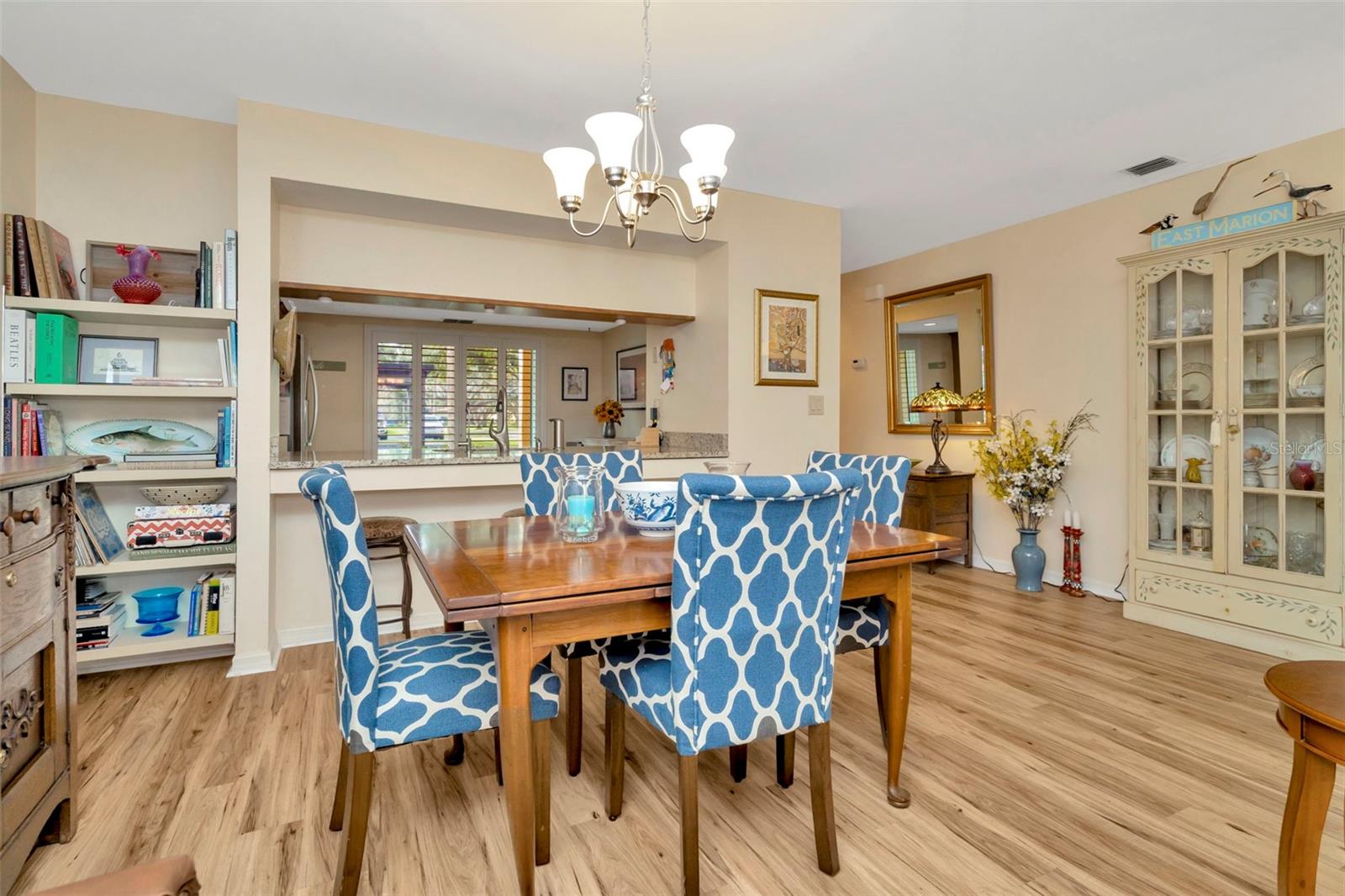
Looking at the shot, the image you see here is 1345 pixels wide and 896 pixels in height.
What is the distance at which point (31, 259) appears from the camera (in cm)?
262

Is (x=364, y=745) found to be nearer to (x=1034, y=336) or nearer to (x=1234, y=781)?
(x=1234, y=781)

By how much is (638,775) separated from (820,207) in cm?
354

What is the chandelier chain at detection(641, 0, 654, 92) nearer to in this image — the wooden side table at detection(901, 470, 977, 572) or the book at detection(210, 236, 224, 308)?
the book at detection(210, 236, 224, 308)

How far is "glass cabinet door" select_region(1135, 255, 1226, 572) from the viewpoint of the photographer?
334 cm

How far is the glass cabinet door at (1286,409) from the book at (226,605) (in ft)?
15.5

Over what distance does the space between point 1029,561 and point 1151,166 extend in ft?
7.73

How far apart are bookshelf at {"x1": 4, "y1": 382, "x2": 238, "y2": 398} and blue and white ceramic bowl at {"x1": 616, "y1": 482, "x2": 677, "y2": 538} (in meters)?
2.00

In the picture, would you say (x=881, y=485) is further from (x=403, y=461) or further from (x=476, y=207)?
(x=476, y=207)

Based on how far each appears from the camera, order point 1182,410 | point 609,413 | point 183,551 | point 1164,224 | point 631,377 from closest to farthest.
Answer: point 183,551 → point 1182,410 → point 1164,224 → point 609,413 → point 631,377

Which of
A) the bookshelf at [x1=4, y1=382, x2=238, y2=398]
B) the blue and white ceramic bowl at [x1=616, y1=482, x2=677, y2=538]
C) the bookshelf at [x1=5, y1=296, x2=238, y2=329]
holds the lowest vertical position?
the blue and white ceramic bowl at [x1=616, y1=482, x2=677, y2=538]

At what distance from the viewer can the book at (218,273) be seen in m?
2.88

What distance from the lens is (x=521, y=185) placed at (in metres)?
3.42

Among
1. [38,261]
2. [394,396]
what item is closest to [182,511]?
[38,261]

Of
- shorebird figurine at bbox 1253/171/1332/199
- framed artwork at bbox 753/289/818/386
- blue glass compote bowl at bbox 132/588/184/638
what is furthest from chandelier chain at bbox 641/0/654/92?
shorebird figurine at bbox 1253/171/1332/199
